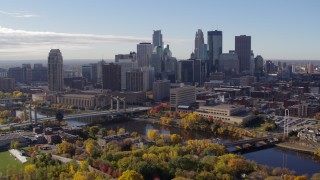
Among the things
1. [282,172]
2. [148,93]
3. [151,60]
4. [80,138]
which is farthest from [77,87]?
[282,172]

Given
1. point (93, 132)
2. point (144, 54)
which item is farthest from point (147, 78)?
point (93, 132)

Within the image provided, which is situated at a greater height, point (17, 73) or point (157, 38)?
point (157, 38)

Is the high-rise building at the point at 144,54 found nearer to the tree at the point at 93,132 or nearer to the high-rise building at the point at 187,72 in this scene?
the high-rise building at the point at 187,72

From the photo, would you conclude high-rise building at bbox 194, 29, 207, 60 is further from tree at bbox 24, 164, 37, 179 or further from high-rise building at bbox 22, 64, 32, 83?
tree at bbox 24, 164, 37, 179

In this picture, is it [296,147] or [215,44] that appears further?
[215,44]

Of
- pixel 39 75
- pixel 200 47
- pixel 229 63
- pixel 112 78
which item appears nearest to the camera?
pixel 112 78

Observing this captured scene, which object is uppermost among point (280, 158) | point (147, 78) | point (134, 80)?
point (147, 78)

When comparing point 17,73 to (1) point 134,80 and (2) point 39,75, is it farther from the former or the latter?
(1) point 134,80

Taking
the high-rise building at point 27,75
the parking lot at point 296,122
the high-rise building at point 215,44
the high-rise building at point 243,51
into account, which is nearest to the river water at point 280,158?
the parking lot at point 296,122
